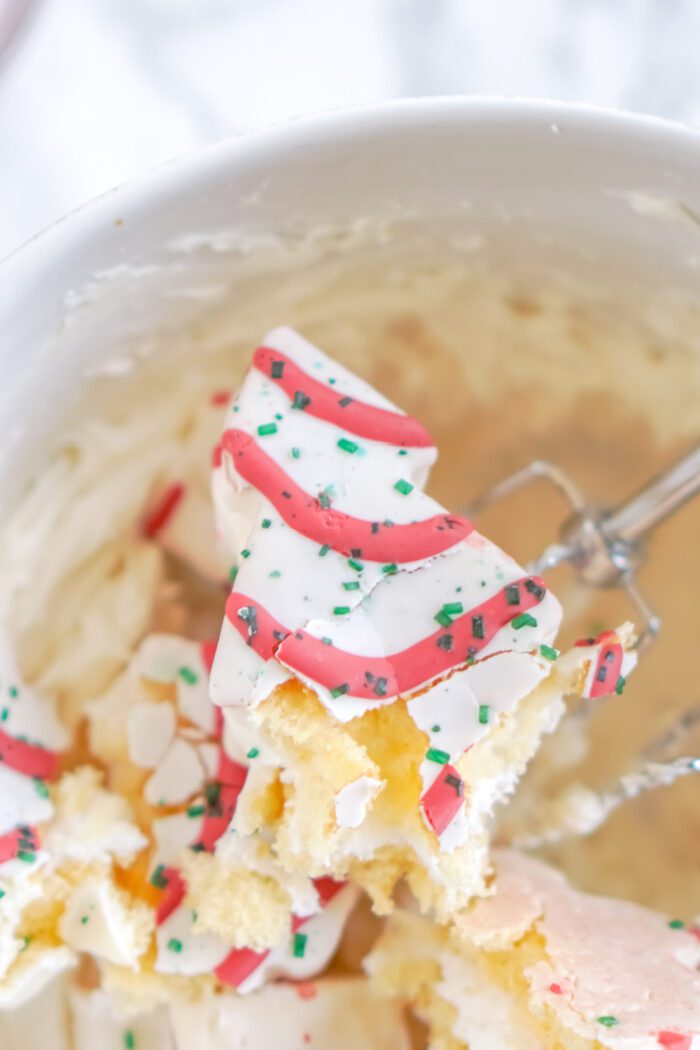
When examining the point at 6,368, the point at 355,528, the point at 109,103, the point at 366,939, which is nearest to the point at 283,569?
the point at 355,528

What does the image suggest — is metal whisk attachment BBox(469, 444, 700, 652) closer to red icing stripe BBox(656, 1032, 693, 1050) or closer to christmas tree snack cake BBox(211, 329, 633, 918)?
christmas tree snack cake BBox(211, 329, 633, 918)

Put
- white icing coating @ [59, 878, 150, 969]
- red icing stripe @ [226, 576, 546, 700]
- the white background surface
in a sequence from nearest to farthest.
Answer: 1. red icing stripe @ [226, 576, 546, 700]
2. white icing coating @ [59, 878, 150, 969]
3. the white background surface

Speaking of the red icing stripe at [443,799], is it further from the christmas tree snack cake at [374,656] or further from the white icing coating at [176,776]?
the white icing coating at [176,776]

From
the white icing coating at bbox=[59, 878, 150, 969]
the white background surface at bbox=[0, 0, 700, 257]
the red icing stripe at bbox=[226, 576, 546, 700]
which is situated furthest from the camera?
the white background surface at bbox=[0, 0, 700, 257]

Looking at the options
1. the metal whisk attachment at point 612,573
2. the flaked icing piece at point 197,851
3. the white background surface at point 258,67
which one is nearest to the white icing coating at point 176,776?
the flaked icing piece at point 197,851

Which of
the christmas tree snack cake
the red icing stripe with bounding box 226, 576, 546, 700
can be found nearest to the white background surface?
the christmas tree snack cake

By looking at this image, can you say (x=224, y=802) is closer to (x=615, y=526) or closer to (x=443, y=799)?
(x=443, y=799)

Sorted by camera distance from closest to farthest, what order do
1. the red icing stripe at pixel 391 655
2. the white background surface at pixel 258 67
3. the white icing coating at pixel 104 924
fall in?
the red icing stripe at pixel 391 655 → the white icing coating at pixel 104 924 → the white background surface at pixel 258 67
